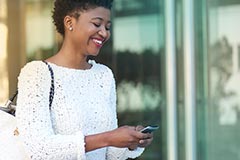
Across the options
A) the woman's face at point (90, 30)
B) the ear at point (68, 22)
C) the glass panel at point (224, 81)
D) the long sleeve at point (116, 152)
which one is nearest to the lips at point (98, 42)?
the woman's face at point (90, 30)

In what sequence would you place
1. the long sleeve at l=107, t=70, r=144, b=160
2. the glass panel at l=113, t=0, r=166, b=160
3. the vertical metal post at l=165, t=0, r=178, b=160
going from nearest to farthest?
the long sleeve at l=107, t=70, r=144, b=160 → the vertical metal post at l=165, t=0, r=178, b=160 → the glass panel at l=113, t=0, r=166, b=160

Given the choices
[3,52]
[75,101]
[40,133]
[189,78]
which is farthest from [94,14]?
[3,52]

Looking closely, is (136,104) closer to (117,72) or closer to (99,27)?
(117,72)

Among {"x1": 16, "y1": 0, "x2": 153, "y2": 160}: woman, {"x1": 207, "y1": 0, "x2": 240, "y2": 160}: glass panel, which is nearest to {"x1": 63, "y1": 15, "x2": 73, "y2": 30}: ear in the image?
{"x1": 16, "y1": 0, "x2": 153, "y2": 160}: woman

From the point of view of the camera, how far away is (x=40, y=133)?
2.34 metres

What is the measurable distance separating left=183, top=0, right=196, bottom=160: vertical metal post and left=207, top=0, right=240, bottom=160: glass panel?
0.17 m

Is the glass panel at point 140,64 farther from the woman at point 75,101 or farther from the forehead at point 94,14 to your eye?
the forehead at point 94,14

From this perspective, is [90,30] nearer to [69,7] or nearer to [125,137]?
[69,7]

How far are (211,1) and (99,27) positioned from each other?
10.5 ft

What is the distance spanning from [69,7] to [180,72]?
3102mm

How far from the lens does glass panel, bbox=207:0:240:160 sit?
18.0ft

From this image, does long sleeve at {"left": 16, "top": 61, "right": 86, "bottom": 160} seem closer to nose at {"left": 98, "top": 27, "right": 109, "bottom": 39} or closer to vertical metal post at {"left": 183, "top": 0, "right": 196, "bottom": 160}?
nose at {"left": 98, "top": 27, "right": 109, "bottom": 39}

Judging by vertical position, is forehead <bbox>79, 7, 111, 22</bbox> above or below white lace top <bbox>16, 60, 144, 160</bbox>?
above

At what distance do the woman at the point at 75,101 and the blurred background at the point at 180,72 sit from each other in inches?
114
